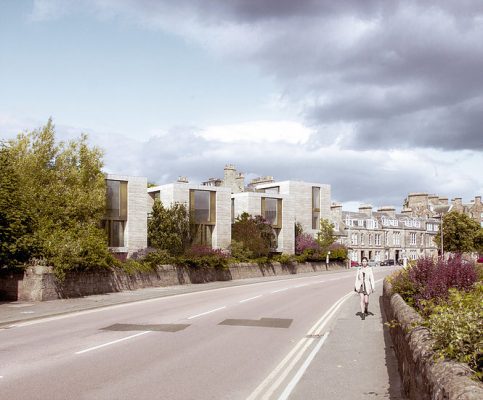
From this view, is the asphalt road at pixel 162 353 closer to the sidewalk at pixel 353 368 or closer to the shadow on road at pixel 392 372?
the sidewalk at pixel 353 368

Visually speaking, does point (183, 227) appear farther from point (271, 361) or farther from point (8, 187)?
point (271, 361)

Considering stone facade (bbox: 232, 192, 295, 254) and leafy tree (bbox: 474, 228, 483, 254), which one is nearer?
stone facade (bbox: 232, 192, 295, 254)

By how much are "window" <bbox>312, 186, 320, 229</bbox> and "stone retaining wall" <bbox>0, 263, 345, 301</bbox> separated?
3058 centimetres

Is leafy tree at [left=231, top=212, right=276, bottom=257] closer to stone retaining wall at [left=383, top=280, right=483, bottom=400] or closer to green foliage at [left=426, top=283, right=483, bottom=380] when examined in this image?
stone retaining wall at [left=383, top=280, right=483, bottom=400]

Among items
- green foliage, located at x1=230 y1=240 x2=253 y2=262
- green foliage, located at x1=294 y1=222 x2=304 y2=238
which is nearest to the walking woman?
green foliage, located at x1=230 y1=240 x2=253 y2=262

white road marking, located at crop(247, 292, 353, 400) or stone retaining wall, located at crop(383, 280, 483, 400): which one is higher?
stone retaining wall, located at crop(383, 280, 483, 400)

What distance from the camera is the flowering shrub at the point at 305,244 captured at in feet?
236

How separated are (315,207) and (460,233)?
2826 cm

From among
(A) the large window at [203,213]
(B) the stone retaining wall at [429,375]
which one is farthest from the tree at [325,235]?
(B) the stone retaining wall at [429,375]

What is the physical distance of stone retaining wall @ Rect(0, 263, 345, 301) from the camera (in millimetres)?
26234

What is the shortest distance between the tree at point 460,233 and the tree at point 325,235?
26887mm

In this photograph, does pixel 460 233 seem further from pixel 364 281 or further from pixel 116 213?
pixel 364 281

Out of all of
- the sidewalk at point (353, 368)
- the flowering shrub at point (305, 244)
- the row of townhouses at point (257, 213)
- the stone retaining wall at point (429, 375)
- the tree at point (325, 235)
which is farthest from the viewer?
the tree at point (325, 235)

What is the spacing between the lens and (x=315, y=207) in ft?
260
